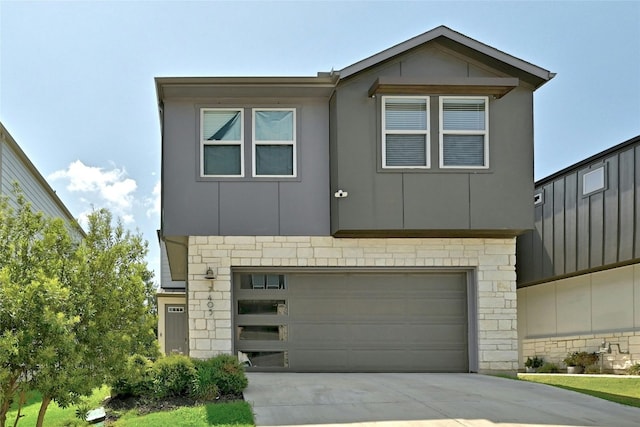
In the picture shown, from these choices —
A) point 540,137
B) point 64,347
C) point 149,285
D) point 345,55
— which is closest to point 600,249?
point 540,137

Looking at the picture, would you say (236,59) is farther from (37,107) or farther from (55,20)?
(37,107)

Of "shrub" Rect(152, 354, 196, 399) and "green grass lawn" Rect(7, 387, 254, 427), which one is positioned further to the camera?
"shrub" Rect(152, 354, 196, 399)

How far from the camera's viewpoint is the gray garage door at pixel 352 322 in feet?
40.7

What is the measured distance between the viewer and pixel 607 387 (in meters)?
11.2

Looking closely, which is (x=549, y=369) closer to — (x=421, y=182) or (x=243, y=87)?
(x=421, y=182)

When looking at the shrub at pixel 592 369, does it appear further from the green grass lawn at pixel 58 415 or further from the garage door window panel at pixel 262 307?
the green grass lawn at pixel 58 415

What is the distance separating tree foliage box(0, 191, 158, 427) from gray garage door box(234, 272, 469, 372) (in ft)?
14.9

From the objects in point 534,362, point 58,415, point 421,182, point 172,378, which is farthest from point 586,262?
point 58,415

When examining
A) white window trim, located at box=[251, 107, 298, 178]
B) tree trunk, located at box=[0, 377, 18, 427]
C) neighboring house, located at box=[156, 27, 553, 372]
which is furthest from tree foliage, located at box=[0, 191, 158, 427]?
white window trim, located at box=[251, 107, 298, 178]

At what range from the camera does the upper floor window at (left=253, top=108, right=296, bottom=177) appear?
40.6 feet

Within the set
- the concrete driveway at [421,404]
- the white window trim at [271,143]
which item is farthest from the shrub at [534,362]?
the white window trim at [271,143]

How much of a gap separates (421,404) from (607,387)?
4530mm

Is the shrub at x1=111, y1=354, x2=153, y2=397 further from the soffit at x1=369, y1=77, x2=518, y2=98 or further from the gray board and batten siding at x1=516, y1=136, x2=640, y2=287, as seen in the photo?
the gray board and batten siding at x1=516, y1=136, x2=640, y2=287

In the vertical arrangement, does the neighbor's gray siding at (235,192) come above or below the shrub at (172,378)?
above
